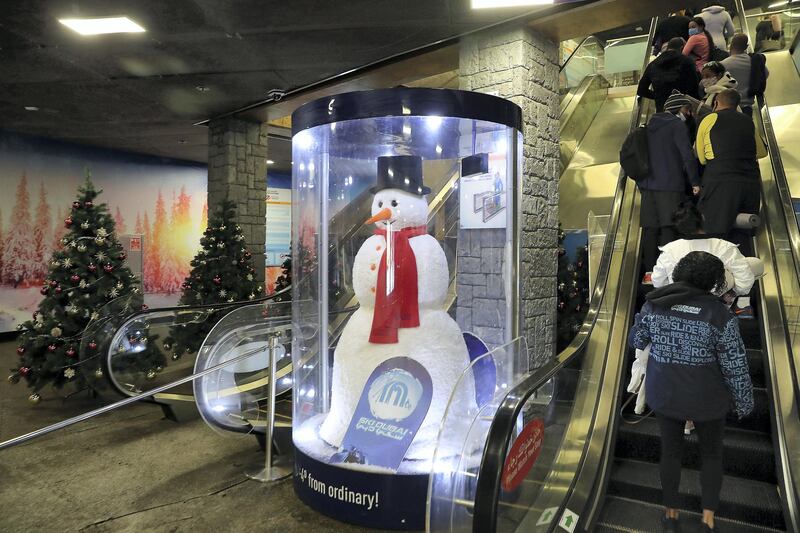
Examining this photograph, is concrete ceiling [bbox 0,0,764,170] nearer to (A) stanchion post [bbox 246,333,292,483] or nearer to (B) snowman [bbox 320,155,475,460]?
(B) snowman [bbox 320,155,475,460]

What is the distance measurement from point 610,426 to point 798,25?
8.28 m

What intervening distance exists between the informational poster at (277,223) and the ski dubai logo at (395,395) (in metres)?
9.81

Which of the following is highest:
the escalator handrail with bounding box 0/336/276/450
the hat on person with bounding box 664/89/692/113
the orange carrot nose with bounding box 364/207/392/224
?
the hat on person with bounding box 664/89/692/113

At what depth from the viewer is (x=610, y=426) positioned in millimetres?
3195

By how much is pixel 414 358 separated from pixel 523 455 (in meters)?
1.03

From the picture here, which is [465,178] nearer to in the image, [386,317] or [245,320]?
[386,317]

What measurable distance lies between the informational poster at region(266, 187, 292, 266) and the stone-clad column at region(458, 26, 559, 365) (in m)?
8.13

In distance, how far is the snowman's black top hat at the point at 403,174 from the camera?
3158 millimetres

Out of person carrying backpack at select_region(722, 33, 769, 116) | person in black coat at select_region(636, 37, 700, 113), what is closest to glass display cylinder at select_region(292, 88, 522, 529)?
person in black coat at select_region(636, 37, 700, 113)

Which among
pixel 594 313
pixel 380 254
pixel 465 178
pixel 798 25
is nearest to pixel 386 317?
pixel 380 254

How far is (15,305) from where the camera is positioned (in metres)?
9.70

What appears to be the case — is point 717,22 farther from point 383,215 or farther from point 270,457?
point 270,457

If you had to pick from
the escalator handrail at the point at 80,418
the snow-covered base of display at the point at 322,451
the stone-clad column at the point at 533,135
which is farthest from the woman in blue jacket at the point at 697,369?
the escalator handrail at the point at 80,418

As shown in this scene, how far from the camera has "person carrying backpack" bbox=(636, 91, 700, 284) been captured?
13.4ft
